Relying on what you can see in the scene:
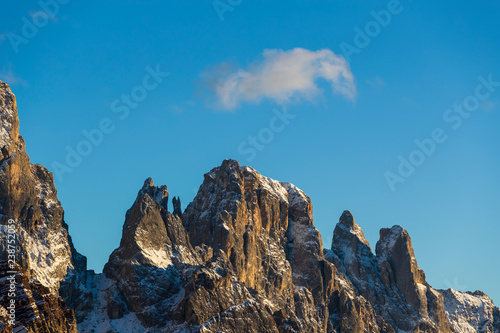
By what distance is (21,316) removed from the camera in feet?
593

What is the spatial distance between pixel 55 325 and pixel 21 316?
11037 millimetres

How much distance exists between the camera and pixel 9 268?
629 ft

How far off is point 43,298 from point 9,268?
374 inches

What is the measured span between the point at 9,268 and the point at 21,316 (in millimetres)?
14046

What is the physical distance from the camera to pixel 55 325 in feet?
625

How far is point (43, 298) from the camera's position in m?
196

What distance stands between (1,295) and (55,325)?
13.6 m

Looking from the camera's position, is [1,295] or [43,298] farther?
[43,298]

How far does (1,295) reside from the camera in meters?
182

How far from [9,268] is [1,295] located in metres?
10.8

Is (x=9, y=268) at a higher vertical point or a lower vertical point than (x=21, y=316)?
higher

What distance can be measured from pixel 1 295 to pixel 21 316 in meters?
5.26

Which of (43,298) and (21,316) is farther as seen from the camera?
(43,298)
